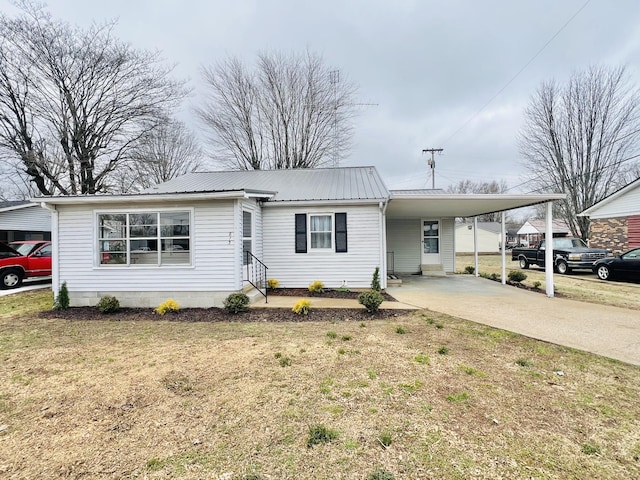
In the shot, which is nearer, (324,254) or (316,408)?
(316,408)

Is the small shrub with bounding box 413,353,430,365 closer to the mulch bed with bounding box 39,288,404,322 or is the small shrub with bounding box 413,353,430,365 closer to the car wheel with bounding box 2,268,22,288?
the mulch bed with bounding box 39,288,404,322

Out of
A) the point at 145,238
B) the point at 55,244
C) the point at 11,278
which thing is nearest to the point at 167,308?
the point at 145,238

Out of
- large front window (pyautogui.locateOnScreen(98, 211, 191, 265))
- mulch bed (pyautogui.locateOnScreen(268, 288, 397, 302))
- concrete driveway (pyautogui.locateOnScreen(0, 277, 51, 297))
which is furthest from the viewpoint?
concrete driveway (pyautogui.locateOnScreen(0, 277, 51, 297))

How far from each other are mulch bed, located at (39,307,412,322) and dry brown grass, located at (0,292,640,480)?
1429 mm

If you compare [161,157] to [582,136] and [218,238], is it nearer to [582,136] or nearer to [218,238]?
[218,238]

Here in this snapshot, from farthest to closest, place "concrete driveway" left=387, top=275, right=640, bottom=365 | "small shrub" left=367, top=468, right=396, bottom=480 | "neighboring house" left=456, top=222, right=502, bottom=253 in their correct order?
"neighboring house" left=456, top=222, right=502, bottom=253 → "concrete driveway" left=387, top=275, right=640, bottom=365 → "small shrub" left=367, top=468, right=396, bottom=480

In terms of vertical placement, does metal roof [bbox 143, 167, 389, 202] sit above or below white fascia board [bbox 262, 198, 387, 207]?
above

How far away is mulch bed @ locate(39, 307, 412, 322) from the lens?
676 cm

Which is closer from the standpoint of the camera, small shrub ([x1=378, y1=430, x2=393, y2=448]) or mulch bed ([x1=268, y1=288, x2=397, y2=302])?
small shrub ([x1=378, y1=430, x2=393, y2=448])

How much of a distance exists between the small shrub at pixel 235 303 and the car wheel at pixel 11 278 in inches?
400

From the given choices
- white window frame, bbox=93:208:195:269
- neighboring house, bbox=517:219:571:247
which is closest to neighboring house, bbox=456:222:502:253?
neighboring house, bbox=517:219:571:247

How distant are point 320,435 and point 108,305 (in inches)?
Answer: 272

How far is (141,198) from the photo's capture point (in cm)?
756

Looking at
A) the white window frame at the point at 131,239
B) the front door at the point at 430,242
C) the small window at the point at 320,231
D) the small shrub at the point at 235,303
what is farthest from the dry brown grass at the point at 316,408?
the front door at the point at 430,242
